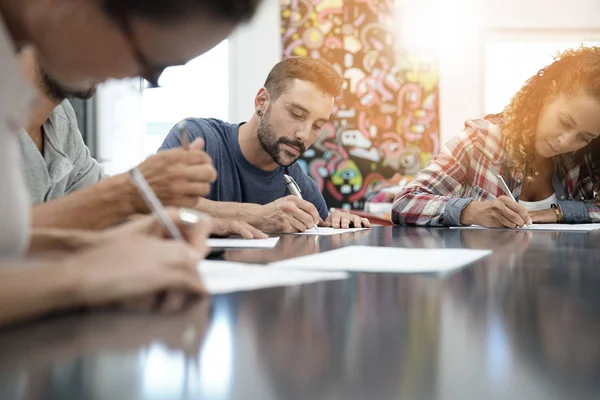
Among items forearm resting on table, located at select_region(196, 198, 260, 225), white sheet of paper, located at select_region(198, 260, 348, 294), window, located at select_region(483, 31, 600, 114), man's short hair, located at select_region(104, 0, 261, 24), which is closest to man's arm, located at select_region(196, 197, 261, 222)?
forearm resting on table, located at select_region(196, 198, 260, 225)

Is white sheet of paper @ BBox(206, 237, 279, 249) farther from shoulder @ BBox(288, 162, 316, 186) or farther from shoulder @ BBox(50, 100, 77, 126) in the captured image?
shoulder @ BBox(288, 162, 316, 186)

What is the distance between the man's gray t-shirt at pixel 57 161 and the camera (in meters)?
1.14

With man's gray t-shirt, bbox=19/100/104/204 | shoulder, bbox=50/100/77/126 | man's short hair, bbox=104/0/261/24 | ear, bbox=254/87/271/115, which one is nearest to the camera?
man's short hair, bbox=104/0/261/24

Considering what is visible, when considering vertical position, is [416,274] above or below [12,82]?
below

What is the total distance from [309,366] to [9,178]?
0.87ft

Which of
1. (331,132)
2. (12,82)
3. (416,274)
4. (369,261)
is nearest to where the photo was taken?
(12,82)

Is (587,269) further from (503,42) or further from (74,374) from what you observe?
(503,42)

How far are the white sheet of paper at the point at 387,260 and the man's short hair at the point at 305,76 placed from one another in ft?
3.30

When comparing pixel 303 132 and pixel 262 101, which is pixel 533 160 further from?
pixel 262 101

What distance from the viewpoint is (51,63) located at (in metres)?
0.47

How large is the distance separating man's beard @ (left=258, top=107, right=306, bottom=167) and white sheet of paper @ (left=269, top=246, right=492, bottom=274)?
933mm

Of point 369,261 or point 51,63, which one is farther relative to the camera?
point 369,261

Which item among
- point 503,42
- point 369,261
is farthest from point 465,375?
point 503,42

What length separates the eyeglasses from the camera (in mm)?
455
